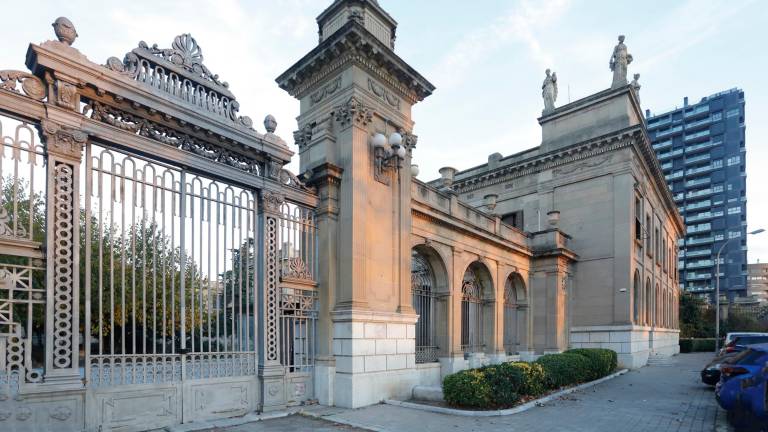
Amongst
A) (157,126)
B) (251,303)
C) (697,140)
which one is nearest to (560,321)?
(251,303)

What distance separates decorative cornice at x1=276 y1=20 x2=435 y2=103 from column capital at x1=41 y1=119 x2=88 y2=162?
6256 millimetres

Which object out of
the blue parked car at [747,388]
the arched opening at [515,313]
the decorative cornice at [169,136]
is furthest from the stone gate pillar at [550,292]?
the decorative cornice at [169,136]

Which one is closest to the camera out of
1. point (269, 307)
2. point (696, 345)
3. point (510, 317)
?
point (269, 307)

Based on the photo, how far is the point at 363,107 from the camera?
11.7m

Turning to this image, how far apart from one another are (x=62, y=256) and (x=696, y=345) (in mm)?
44756

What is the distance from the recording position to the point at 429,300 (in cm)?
1559

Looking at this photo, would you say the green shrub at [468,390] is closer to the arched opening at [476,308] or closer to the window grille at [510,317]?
the arched opening at [476,308]

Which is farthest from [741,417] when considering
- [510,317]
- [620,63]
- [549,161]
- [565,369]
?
[620,63]

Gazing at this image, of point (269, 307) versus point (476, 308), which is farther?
point (476, 308)

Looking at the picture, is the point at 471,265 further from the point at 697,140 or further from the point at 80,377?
the point at 697,140

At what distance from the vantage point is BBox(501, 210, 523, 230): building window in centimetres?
2594

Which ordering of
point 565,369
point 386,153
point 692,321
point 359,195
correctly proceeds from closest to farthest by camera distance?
point 359,195 → point 386,153 → point 565,369 → point 692,321

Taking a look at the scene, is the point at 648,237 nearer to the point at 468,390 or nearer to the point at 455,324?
the point at 455,324

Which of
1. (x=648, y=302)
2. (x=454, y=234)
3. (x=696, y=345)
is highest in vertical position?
(x=454, y=234)
